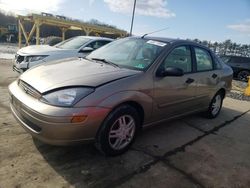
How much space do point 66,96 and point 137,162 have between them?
1236 millimetres

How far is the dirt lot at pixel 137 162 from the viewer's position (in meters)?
2.68

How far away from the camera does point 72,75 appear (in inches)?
120

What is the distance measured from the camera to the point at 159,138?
13.1 ft

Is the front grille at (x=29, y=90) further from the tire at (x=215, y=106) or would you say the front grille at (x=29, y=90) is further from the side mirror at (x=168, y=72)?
the tire at (x=215, y=106)

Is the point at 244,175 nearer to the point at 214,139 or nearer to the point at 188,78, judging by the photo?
the point at 214,139

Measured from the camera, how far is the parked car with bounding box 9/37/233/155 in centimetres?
266

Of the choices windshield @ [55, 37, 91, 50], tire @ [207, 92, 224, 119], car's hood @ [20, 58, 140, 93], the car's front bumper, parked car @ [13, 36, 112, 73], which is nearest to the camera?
the car's front bumper

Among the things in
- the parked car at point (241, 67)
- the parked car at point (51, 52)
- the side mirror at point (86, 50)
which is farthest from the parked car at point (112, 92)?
the parked car at point (241, 67)

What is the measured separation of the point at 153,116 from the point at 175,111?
59cm

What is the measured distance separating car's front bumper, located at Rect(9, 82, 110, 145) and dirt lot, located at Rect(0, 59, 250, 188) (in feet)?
1.27

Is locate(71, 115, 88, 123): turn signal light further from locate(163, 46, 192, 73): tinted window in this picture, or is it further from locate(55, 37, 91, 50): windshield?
locate(55, 37, 91, 50): windshield

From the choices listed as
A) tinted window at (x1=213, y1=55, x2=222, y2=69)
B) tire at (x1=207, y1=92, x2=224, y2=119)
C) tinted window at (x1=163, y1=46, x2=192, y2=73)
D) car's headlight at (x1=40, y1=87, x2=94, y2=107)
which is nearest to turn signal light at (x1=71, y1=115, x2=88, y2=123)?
car's headlight at (x1=40, y1=87, x2=94, y2=107)

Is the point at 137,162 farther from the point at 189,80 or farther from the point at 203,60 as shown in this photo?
the point at 203,60

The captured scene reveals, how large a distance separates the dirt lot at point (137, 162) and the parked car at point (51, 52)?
245 cm
